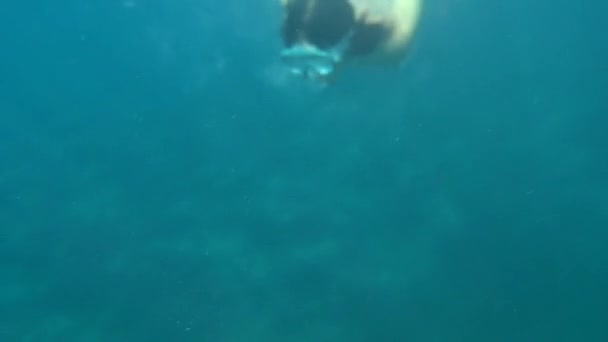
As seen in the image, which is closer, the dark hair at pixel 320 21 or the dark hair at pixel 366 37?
the dark hair at pixel 320 21

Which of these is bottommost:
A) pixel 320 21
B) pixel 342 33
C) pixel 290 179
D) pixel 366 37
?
pixel 320 21

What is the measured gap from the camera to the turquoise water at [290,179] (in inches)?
412

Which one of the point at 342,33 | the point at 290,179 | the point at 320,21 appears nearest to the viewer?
the point at 320,21

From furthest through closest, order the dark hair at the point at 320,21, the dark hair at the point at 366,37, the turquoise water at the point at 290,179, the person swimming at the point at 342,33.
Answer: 1. the turquoise water at the point at 290,179
2. the dark hair at the point at 366,37
3. the person swimming at the point at 342,33
4. the dark hair at the point at 320,21

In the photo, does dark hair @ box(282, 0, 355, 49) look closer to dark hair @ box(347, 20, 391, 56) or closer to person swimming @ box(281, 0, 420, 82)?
person swimming @ box(281, 0, 420, 82)

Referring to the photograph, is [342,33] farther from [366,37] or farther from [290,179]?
[290,179]

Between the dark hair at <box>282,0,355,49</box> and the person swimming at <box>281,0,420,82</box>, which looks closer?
the dark hair at <box>282,0,355,49</box>

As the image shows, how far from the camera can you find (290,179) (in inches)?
526

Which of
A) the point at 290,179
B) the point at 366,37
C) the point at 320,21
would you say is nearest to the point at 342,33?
the point at 320,21

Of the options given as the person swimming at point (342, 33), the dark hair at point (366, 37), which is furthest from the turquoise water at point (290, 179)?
the dark hair at point (366, 37)

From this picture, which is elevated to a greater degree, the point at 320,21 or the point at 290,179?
the point at 290,179

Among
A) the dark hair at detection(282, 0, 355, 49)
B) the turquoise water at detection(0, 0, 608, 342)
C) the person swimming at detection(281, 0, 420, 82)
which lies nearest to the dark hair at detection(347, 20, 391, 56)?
the person swimming at detection(281, 0, 420, 82)

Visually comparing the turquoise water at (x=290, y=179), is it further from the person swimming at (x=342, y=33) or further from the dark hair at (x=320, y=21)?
the dark hair at (x=320, y=21)

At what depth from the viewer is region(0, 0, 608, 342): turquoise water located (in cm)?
1048
